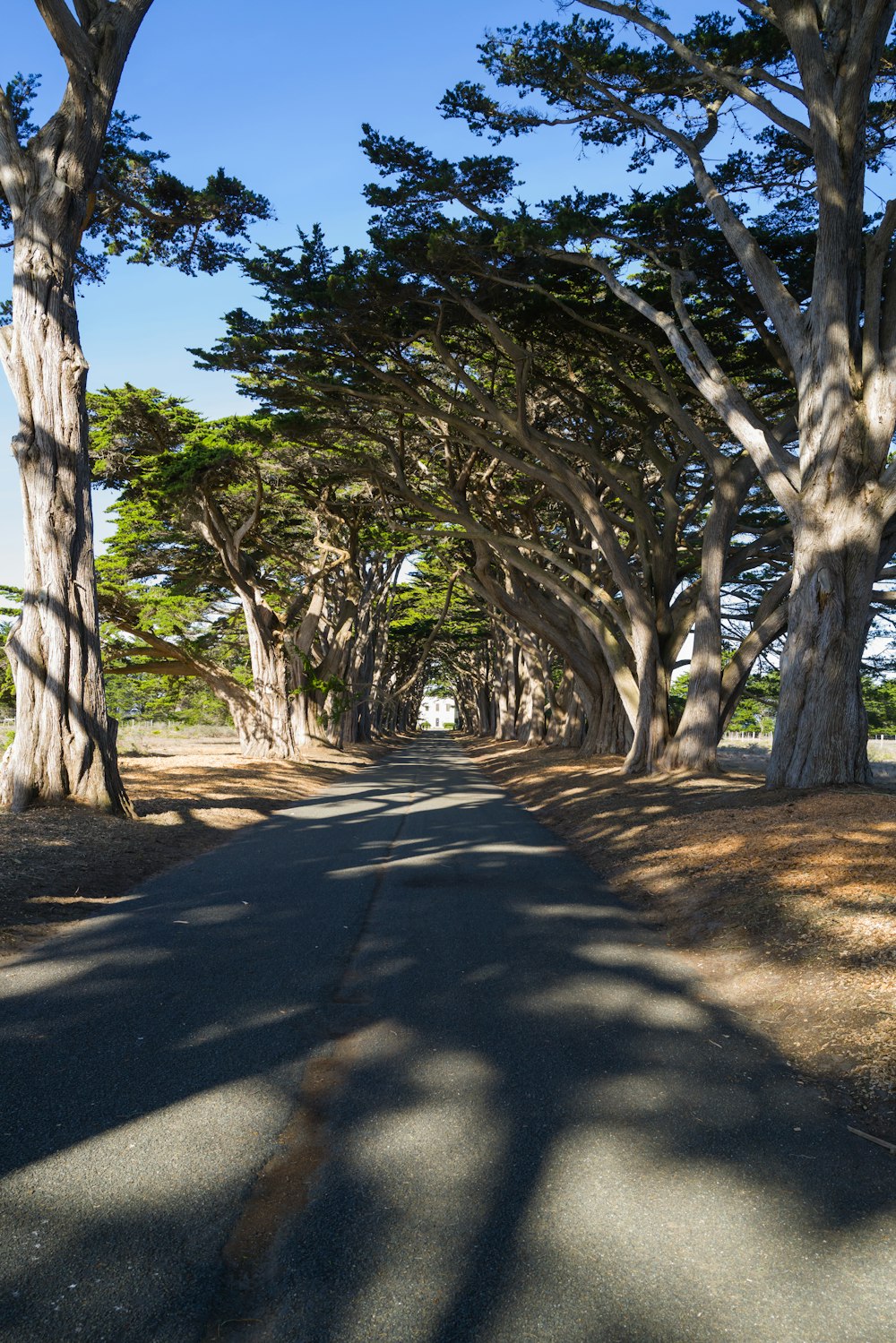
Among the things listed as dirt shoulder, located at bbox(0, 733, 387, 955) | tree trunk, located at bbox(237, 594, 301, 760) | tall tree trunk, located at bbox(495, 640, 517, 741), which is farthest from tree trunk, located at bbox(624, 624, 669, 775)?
tall tree trunk, located at bbox(495, 640, 517, 741)

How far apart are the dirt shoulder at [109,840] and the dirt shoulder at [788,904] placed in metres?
4.46

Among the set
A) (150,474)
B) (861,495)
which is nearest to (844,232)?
(861,495)

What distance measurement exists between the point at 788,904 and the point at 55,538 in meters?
9.12

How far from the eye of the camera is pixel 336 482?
25219 mm

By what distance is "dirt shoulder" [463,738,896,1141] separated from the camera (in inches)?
177

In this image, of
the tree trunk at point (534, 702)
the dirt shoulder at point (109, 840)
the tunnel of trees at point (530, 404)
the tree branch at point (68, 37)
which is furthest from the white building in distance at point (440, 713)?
the tree branch at point (68, 37)

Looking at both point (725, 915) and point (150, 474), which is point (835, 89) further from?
point (150, 474)

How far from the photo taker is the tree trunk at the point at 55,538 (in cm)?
1091

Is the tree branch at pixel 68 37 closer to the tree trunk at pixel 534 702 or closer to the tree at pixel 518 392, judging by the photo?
the tree at pixel 518 392

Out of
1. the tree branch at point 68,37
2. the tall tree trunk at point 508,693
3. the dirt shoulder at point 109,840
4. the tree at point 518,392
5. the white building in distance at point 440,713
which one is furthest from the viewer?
the white building in distance at point 440,713

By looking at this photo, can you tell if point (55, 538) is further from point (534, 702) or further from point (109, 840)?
point (534, 702)

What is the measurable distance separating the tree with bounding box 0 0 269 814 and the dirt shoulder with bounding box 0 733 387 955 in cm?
91

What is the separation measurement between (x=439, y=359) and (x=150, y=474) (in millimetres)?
7406

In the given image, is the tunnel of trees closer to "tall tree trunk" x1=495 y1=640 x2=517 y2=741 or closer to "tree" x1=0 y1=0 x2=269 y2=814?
"tree" x1=0 y1=0 x2=269 y2=814
